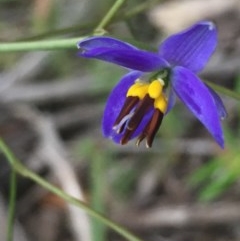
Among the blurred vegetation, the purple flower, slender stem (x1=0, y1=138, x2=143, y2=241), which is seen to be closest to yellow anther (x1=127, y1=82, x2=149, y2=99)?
the purple flower

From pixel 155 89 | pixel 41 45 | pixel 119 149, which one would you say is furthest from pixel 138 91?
pixel 119 149

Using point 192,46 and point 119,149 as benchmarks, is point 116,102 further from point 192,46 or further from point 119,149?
point 119,149

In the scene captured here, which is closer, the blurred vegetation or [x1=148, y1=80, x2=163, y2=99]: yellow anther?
[x1=148, y1=80, x2=163, y2=99]: yellow anther

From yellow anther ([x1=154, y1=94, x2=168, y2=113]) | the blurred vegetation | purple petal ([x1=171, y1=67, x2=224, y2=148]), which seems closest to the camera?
purple petal ([x1=171, y1=67, x2=224, y2=148])

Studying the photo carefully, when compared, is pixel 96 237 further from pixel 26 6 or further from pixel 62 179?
pixel 26 6

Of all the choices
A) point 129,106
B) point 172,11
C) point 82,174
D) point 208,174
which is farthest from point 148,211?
point 129,106

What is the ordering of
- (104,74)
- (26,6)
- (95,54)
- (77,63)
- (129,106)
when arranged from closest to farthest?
(95,54) → (129,106) → (104,74) → (77,63) → (26,6)

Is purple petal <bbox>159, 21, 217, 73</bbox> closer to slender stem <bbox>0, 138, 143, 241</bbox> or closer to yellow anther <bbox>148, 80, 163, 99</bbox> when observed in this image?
yellow anther <bbox>148, 80, 163, 99</bbox>
